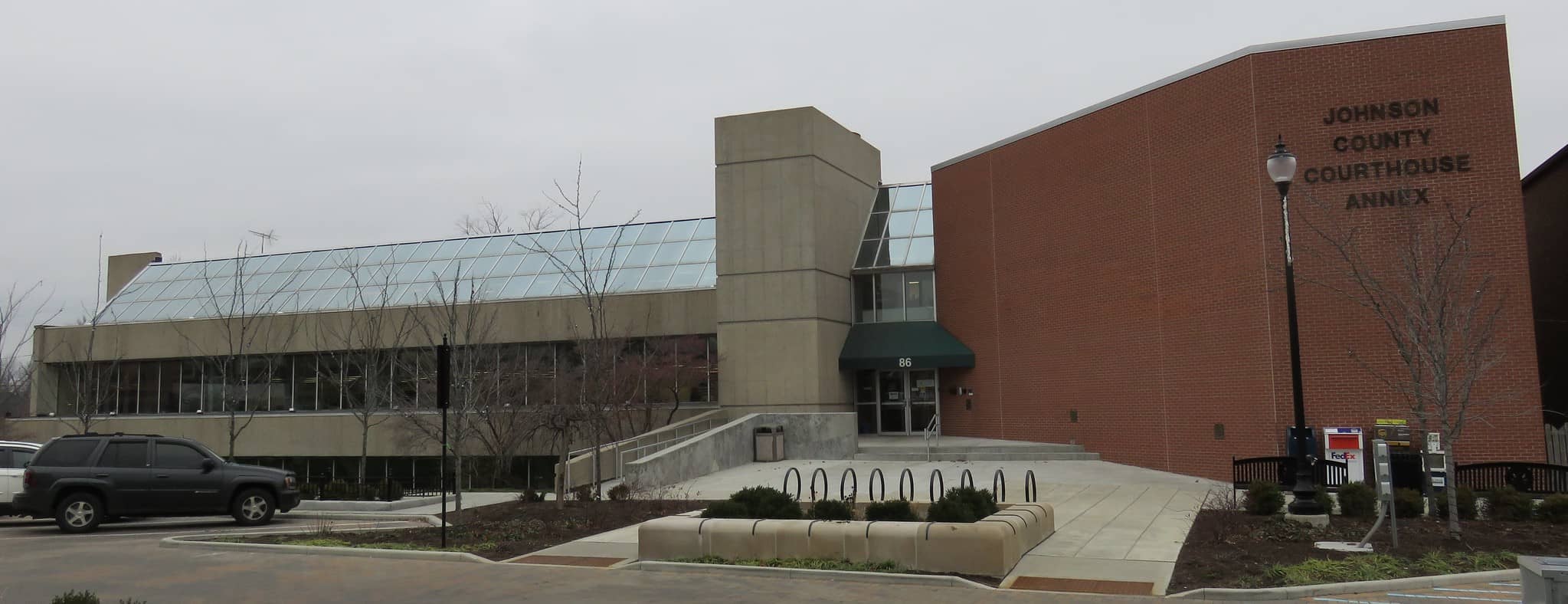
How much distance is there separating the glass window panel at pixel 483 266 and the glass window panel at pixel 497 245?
319mm

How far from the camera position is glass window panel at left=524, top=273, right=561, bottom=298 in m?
36.2

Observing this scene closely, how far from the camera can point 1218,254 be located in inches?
916

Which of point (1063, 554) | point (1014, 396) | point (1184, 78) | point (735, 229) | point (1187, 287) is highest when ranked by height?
point (1184, 78)

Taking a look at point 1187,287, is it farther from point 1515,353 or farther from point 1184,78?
point 1515,353

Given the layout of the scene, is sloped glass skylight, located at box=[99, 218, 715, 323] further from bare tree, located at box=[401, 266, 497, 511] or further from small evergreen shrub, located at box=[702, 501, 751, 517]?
small evergreen shrub, located at box=[702, 501, 751, 517]

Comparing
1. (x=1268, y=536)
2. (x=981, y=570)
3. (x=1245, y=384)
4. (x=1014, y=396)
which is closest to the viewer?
(x=981, y=570)

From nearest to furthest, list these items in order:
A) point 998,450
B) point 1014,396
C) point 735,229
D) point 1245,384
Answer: point 1245,384
point 998,450
point 1014,396
point 735,229

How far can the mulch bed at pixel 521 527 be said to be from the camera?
1465cm

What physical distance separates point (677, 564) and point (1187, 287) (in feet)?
52.7

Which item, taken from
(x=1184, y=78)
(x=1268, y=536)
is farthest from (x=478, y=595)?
(x=1184, y=78)

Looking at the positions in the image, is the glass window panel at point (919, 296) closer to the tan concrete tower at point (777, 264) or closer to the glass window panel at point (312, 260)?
the tan concrete tower at point (777, 264)

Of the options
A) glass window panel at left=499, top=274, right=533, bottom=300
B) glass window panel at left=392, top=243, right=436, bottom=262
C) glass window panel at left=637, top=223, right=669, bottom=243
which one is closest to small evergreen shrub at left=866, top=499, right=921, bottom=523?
glass window panel at left=499, top=274, right=533, bottom=300

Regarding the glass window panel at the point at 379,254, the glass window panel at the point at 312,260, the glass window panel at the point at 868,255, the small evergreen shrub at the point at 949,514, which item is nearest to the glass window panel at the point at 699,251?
the glass window panel at the point at 868,255

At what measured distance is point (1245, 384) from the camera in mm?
22516
